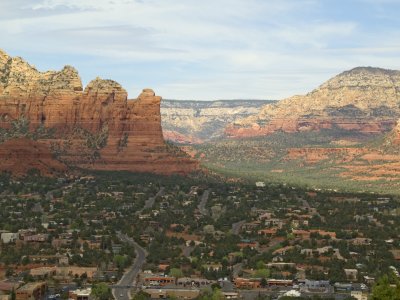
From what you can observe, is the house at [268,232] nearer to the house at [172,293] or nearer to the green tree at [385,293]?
the house at [172,293]

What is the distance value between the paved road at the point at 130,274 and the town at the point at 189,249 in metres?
0.13

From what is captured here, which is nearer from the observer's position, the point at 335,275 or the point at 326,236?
the point at 335,275

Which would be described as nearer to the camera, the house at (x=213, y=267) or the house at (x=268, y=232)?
the house at (x=213, y=267)

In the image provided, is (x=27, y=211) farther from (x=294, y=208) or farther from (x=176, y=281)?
(x=176, y=281)

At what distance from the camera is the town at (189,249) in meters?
118

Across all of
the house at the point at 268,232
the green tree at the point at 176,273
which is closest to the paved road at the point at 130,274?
the green tree at the point at 176,273

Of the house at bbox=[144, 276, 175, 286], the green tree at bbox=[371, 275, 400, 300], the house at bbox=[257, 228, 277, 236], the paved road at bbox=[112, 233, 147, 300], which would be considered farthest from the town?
the green tree at bbox=[371, 275, 400, 300]

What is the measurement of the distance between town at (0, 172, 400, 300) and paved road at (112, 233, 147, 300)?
0.13 meters

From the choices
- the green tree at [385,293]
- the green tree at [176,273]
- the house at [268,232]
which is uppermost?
the green tree at [385,293]

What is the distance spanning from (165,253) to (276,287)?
2414 centimetres

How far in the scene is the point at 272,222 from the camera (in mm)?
172125

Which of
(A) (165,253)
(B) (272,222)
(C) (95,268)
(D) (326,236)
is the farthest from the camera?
(B) (272,222)

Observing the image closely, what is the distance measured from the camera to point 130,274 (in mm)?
128000

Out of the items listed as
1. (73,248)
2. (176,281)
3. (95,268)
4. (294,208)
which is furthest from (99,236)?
(294,208)
